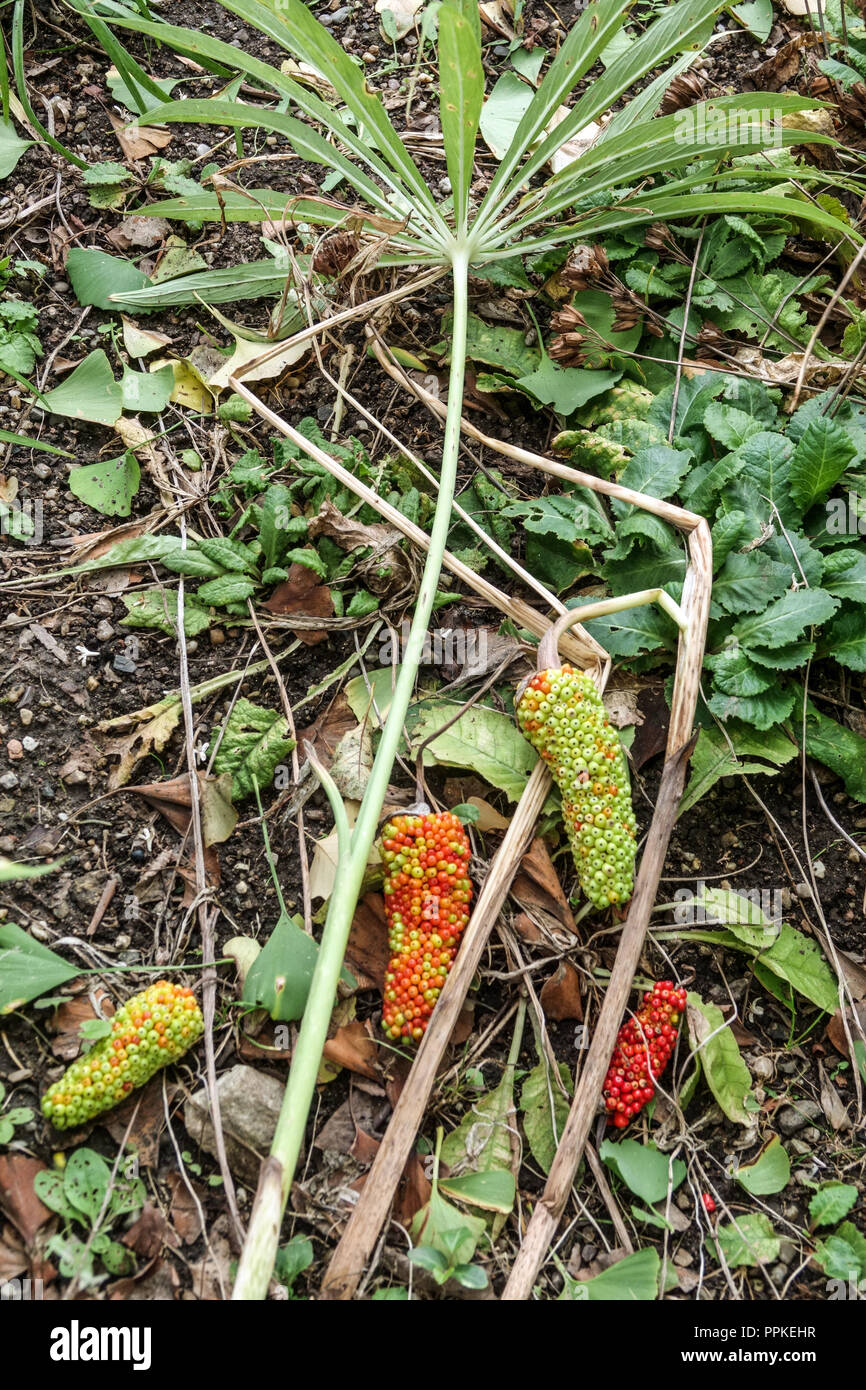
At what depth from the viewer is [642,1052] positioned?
172 cm

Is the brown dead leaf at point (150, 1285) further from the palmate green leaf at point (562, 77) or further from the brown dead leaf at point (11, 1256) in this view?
the palmate green leaf at point (562, 77)

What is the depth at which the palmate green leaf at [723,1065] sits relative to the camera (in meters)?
1.76

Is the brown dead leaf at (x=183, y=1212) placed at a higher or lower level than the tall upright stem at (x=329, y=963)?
lower

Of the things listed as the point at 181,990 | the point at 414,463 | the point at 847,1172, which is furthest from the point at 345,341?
the point at 847,1172

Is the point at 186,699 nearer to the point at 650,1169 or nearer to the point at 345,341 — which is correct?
the point at 345,341

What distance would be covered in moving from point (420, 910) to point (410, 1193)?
0.47 m

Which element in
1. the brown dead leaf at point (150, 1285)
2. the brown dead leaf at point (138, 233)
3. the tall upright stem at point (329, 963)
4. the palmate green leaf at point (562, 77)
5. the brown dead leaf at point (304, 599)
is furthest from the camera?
the brown dead leaf at point (138, 233)

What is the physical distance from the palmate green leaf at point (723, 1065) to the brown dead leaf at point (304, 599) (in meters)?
1.09

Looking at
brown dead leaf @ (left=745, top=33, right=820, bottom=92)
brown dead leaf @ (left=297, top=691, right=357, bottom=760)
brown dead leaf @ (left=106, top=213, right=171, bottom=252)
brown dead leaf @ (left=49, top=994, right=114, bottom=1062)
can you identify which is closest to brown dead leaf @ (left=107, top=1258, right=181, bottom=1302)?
brown dead leaf @ (left=49, top=994, right=114, bottom=1062)

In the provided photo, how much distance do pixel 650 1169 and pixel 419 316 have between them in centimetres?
201

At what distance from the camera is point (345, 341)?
2414mm

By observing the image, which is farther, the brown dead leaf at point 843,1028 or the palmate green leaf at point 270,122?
the palmate green leaf at point 270,122

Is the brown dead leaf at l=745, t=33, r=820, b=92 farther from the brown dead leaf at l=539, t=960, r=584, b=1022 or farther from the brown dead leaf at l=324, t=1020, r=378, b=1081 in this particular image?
the brown dead leaf at l=324, t=1020, r=378, b=1081

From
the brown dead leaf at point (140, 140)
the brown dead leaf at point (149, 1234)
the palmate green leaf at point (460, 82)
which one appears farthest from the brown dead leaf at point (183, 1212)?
the brown dead leaf at point (140, 140)
